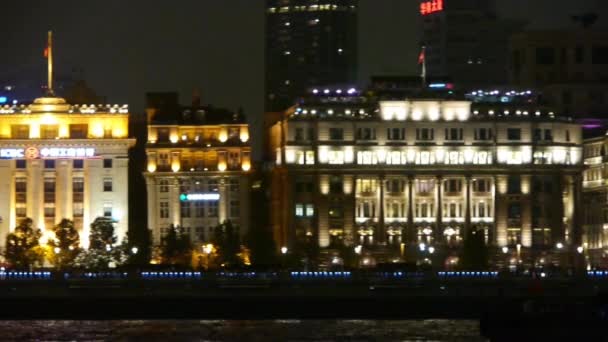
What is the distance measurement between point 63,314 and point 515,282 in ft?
97.7

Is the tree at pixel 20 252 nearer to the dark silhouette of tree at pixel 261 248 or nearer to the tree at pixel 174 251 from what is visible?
the tree at pixel 174 251

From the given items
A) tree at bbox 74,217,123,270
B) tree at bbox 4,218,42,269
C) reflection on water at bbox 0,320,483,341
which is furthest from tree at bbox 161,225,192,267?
reflection on water at bbox 0,320,483,341

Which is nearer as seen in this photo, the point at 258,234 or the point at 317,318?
the point at 317,318

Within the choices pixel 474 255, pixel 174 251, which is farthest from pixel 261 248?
pixel 474 255

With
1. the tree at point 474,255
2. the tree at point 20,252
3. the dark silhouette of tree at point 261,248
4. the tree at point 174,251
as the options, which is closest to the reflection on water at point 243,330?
the dark silhouette of tree at point 261,248

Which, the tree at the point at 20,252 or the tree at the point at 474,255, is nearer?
the tree at the point at 20,252

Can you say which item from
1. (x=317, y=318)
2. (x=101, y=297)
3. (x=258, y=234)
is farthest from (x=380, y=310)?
(x=258, y=234)

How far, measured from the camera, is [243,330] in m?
142

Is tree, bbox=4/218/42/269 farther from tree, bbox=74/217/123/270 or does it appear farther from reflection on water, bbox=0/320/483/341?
reflection on water, bbox=0/320/483/341

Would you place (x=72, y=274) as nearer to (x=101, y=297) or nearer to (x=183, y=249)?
(x=101, y=297)

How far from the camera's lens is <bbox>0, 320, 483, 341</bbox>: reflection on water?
13275 cm

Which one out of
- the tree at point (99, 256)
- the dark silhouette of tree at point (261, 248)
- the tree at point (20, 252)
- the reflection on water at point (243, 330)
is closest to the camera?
the reflection on water at point (243, 330)

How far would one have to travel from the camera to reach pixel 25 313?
15925 centimetres

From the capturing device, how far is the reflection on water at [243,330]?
132750mm
